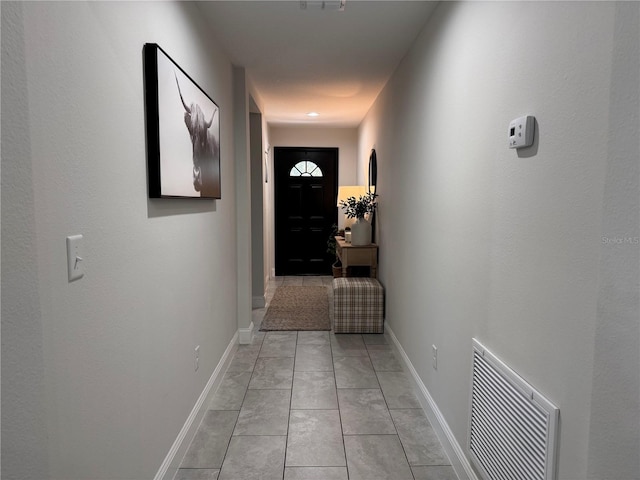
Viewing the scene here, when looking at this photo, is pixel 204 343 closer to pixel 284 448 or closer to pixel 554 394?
pixel 284 448

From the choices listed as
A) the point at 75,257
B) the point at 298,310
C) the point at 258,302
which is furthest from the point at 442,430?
the point at 258,302

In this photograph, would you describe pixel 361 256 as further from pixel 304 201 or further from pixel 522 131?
pixel 522 131

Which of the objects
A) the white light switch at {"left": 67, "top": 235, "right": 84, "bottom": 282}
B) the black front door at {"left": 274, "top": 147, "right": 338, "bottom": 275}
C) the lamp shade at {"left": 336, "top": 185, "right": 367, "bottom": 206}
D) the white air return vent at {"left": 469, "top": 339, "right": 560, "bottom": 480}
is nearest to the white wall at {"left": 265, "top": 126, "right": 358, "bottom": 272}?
the black front door at {"left": 274, "top": 147, "right": 338, "bottom": 275}

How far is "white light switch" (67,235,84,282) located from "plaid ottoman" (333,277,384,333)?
2.84 meters

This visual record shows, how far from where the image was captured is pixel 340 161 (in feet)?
21.2

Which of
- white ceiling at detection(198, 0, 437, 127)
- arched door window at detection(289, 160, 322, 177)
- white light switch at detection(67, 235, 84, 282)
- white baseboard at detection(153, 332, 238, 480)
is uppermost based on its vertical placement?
white ceiling at detection(198, 0, 437, 127)

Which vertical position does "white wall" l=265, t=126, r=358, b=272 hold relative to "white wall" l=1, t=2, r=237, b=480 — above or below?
above

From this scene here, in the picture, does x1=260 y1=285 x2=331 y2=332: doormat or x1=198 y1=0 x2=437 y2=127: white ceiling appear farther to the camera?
x1=260 y1=285 x2=331 y2=332: doormat

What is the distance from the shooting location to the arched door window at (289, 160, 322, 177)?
6.51 m

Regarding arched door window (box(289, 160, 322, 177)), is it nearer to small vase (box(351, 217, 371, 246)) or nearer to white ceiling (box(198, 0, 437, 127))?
white ceiling (box(198, 0, 437, 127))

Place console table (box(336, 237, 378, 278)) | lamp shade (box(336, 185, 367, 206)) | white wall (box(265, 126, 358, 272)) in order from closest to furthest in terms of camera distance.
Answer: console table (box(336, 237, 378, 278))
lamp shade (box(336, 185, 367, 206))
white wall (box(265, 126, 358, 272))

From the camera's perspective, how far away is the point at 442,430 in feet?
6.75

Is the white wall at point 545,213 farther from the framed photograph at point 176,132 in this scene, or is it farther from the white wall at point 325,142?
the white wall at point 325,142

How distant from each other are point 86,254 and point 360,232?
3.34m
